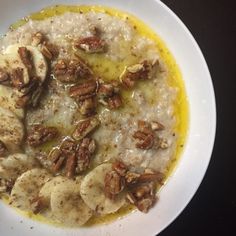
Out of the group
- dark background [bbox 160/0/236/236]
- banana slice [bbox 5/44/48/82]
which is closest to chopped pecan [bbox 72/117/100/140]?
banana slice [bbox 5/44/48/82]

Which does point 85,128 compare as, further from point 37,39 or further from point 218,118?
point 218,118

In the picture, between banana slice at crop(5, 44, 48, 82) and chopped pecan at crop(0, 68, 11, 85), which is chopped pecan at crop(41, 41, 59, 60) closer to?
banana slice at crop(5, 44, 48, 82)

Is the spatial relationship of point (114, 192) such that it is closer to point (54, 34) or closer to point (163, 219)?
point (163, 219)

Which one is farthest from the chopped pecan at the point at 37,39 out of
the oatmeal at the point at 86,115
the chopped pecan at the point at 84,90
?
the chopped pecan at the point at 84,90

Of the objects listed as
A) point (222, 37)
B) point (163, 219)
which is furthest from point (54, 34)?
point (163, 219)

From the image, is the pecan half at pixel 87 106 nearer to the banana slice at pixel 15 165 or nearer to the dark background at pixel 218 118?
the banana slice at pixel 15 165

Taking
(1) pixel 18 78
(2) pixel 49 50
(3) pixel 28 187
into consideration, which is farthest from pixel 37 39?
(3) pixel 28 187
